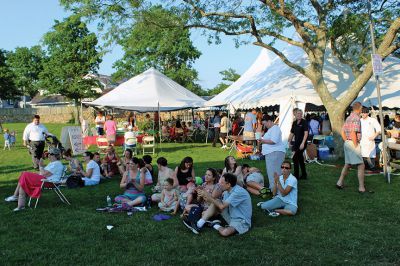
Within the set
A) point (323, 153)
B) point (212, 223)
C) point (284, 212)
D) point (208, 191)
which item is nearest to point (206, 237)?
point (212, 223)

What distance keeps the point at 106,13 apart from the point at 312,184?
28.2 feet

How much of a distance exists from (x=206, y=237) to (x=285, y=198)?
1776 millimetres

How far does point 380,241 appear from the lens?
5.29 m

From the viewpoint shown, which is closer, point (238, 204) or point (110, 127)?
point (238, 204)

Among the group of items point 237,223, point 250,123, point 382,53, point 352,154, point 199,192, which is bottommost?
point 237,223

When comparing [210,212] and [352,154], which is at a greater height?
[352,154]

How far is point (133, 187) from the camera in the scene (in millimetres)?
7746

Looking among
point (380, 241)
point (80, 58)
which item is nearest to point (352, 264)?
point (380, 241)

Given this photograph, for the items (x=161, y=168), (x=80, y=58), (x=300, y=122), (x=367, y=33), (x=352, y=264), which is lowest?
(x=352, y=264)

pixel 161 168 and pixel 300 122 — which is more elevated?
pixel 300 122

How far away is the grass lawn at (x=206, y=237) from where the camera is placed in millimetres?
4805

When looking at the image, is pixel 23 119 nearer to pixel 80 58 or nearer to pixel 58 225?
pixel 80 58

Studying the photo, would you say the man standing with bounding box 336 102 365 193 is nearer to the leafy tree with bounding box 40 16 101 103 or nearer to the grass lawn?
the grass lawn

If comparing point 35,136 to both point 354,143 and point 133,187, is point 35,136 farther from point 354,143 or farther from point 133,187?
point 354,143
